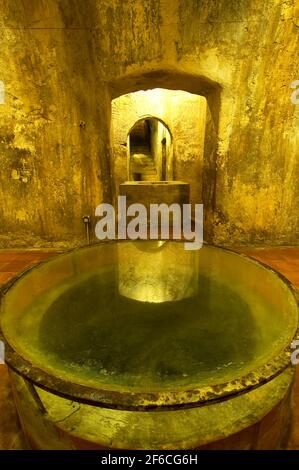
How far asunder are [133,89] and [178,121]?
352cm

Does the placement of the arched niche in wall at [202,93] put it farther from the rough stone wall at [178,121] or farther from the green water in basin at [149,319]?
the rough stone wall at [178,121]

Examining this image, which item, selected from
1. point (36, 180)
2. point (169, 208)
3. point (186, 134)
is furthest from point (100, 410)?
point (186, 134)

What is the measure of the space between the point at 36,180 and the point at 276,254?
409 cm

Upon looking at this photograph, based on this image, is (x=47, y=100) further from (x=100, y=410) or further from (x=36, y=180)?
(x=100, y=410)

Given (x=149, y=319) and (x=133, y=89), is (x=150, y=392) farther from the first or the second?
(x=133, y=89)

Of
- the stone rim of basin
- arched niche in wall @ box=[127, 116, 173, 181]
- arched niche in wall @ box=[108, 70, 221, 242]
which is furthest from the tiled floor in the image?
arched niche in wall @ box=[127, 116, 173, 181]

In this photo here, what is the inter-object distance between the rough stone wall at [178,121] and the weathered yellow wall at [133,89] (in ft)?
10.1

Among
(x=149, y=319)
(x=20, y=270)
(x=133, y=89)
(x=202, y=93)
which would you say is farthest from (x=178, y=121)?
(x=149, y=319)

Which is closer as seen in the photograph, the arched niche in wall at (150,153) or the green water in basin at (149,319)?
the green water in basin at (149,319)

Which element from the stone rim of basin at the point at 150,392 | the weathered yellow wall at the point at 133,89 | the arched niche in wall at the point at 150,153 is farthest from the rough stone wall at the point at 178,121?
the stone rim of basin at the point at 150,392

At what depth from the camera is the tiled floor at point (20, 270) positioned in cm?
176

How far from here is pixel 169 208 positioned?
6.88 metres

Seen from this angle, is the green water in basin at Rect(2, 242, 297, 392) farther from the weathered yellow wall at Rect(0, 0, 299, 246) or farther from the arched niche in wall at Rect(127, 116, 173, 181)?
the arched niche in wall at Rect(127, 116, 173, 181)

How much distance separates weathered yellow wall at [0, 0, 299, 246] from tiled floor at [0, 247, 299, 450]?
0.99 feet
